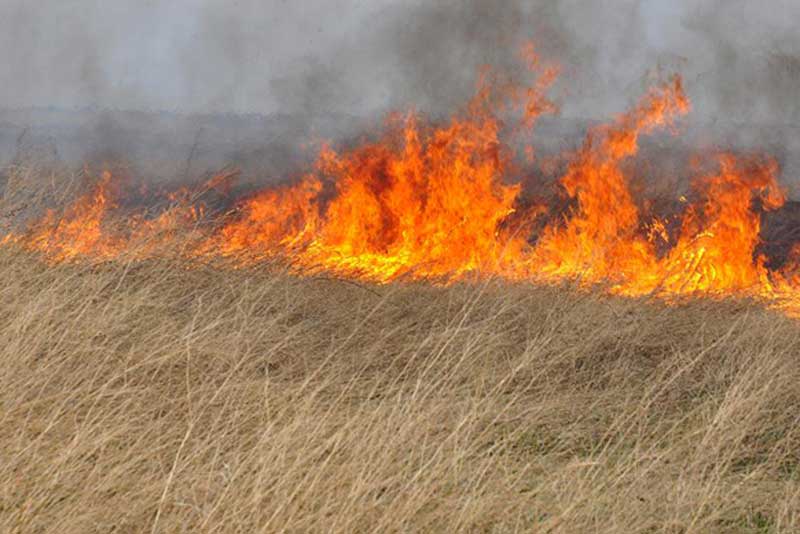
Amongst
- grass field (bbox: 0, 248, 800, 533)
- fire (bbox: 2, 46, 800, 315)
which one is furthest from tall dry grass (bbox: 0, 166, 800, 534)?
fire (bbox: 2, 46, 800, 315)

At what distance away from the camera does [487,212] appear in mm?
8977

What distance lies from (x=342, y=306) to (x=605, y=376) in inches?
71.0

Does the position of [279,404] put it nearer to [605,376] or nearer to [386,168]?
[605,376]

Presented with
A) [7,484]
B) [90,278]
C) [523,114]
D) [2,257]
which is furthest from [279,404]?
[523,114]

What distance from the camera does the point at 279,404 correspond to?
3.98 meters

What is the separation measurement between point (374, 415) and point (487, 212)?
580 centimetres

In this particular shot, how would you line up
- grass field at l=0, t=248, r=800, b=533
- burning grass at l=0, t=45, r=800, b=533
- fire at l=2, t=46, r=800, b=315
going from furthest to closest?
fire at l=2, t=46, r=800, b=315
burning grass at l=0, t=45, r=800, b=533
grass field at l=0, t=248, r=800, b=533

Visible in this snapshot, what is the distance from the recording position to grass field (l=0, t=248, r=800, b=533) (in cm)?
289

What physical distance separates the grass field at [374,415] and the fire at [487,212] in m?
1.07

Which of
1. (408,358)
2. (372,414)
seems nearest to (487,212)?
(408,358)

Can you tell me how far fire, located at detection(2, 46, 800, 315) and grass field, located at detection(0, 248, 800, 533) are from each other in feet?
3.50

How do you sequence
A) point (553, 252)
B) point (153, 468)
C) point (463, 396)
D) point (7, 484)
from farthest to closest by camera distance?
point (553, 252), point (463, 396), point (153, 468), point (7, 484)

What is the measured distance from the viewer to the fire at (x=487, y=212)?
25.6ft

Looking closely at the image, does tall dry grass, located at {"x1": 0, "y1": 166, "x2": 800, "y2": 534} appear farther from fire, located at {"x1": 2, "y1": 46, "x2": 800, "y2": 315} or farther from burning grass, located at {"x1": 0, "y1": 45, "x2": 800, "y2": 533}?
fire, located at {"x1": 2, "y1": 46, "x2": 800, "y2": 315}
